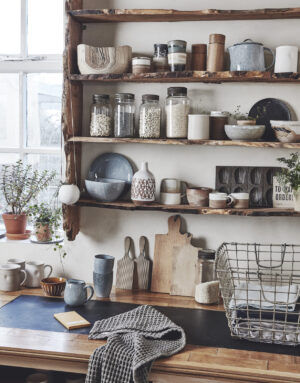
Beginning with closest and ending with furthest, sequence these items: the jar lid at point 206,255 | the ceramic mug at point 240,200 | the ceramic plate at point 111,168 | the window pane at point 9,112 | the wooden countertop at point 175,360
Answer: the wooden countertop at point 175,360, the ceramic mug at point 240,200, the jar lid at point 206,255, the ceramic plate at point 111,168, the window pane at point 9,112

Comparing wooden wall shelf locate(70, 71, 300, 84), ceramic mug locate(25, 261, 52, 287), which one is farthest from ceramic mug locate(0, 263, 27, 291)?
wooden wall shelf locate(70, 71, 300, 84)

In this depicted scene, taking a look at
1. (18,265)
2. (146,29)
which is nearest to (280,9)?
(146,29)

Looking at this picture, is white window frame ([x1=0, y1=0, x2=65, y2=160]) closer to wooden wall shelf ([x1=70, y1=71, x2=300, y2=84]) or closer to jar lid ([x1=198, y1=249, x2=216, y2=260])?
wooden wall shelf ([x1=70, y1=71, x2=300, y2=84])

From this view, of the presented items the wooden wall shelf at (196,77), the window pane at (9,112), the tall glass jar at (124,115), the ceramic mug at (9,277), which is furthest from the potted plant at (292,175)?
the window pane at (9,112)

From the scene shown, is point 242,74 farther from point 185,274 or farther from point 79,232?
point 79,232

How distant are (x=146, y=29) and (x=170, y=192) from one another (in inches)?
30.1

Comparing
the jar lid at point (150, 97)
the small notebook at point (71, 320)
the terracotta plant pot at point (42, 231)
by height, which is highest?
the jar lid at point (150, 97)

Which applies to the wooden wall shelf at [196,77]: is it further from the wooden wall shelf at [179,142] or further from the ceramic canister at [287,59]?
the wooden wall shelf at [179,142]

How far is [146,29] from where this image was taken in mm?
2346

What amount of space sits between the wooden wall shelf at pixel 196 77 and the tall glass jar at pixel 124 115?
0.08 meters

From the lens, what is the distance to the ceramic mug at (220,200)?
85.5 inches

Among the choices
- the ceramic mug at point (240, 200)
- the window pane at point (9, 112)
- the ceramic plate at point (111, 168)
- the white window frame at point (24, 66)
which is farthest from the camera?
the window pane at point (9, 112)

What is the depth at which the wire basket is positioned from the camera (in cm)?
185

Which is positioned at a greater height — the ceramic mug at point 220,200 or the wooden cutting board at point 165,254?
the ceramic mug at point 220,200
